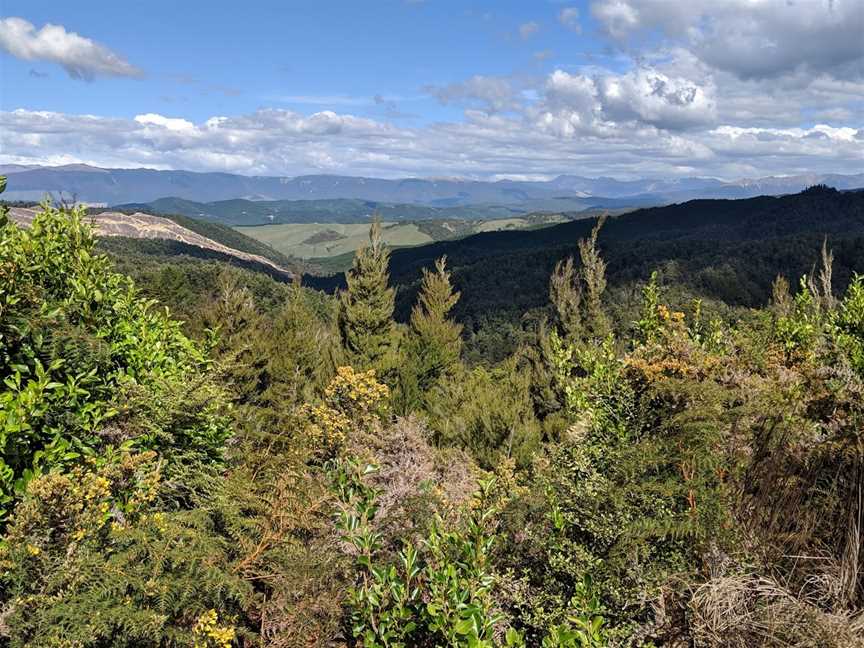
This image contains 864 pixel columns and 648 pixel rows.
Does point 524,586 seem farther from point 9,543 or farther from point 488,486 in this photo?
point 9,543

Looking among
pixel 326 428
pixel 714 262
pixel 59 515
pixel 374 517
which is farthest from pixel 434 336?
pixel 714 262

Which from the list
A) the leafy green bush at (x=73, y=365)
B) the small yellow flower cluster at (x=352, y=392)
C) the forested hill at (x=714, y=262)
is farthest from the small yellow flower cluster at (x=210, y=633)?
the forested hill at (x=714, y=262)

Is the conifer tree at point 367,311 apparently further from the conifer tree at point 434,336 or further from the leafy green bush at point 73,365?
the leafy green bush at point 73,365

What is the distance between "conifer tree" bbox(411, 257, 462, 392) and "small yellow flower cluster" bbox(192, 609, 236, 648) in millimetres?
16411

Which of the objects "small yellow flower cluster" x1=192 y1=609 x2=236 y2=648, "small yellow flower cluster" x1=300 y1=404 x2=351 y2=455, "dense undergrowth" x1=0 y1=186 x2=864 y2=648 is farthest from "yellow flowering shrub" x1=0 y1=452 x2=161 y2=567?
"small yellow flower cluster" x1=300 y1=404 x2=351 y2=455

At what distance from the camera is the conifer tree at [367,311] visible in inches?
795

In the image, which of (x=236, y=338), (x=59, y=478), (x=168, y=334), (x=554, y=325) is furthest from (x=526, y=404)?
(x=59, y=478)

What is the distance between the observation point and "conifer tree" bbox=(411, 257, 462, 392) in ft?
67.9

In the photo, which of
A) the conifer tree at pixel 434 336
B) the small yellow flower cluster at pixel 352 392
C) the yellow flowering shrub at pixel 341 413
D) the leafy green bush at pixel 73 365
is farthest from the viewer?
the conifer tree at pixel 434 336

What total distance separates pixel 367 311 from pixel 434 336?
2.79 metres

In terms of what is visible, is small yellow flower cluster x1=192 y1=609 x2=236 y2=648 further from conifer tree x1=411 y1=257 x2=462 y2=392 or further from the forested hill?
the forested hill

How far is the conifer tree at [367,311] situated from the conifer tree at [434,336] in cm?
117

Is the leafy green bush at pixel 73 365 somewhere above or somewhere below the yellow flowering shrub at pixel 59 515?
above

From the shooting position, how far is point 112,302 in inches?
244
